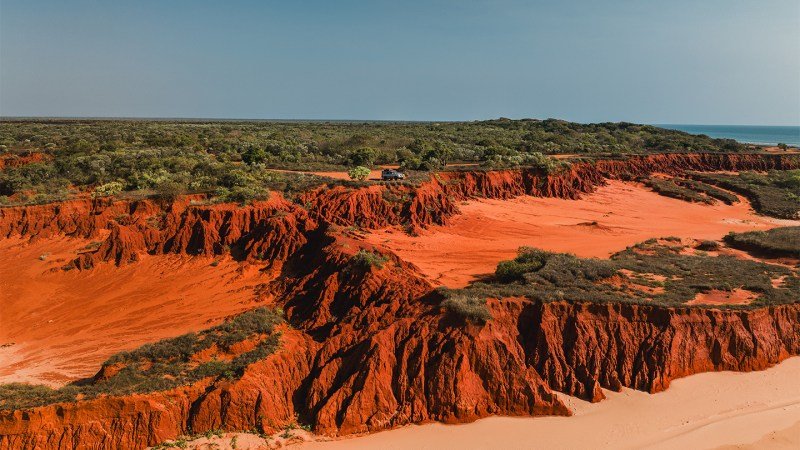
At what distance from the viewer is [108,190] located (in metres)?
32.3

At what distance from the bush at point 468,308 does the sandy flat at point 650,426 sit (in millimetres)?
3084

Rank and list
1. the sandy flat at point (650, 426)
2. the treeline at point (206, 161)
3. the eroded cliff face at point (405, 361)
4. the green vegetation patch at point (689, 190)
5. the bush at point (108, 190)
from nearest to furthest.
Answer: the eroded cliff face at point (405, 361) < the sandy flat at point (650, 426) < the bush at point (108, 190) < the treeline at point (206, 161) < the green vegetation patch at point (689, 190)

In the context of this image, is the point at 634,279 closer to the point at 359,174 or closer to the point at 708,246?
the point at 708,246

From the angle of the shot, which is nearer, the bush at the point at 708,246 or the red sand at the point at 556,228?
the red sand at the point at 556,228

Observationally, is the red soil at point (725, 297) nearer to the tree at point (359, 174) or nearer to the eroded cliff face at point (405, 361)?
the eroded cliff face at point (405, 361)

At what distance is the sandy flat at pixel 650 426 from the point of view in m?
13.6

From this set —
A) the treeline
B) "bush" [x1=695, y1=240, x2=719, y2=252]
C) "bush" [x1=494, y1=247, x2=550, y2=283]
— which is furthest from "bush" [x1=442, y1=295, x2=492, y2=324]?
"bush" [x1=695, y1=240, x2=719, y2=252]

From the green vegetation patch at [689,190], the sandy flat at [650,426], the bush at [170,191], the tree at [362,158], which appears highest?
the tree at [362,158]

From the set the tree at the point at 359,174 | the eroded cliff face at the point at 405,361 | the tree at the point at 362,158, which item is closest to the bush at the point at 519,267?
the eroded cliff face at the point at 405,361

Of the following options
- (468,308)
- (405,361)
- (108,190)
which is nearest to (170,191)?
(108,190)

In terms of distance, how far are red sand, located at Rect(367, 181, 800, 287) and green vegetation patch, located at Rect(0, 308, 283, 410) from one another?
843cm

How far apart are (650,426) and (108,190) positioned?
3354cm

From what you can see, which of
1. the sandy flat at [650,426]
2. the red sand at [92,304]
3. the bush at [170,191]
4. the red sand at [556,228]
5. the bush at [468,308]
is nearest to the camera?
the sandy flat at [650,426]

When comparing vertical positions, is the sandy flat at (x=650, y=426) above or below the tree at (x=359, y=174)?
below
